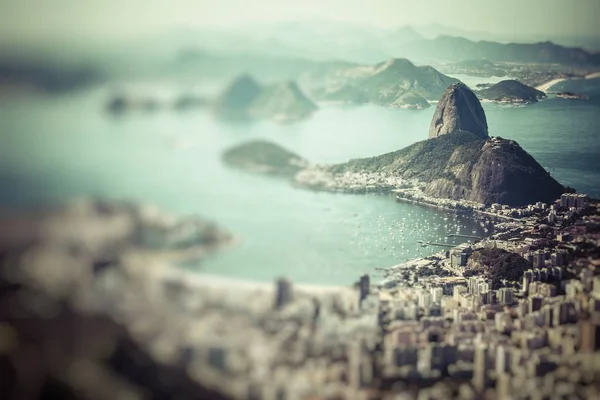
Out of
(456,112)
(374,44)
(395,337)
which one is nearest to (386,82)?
(374,44)

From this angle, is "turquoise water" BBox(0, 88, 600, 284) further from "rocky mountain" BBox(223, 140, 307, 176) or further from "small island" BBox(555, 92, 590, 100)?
"small island" BBox(555, 92, 590, 100)

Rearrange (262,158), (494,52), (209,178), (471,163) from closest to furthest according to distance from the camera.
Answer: (209,178), (262,158), (471,163), (494,52)

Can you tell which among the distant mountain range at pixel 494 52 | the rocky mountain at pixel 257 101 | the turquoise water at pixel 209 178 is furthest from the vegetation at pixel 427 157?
the rocky mountain at pixel 257 101

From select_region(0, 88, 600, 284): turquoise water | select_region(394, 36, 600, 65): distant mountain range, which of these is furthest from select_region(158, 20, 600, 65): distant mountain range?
select_region(0, 88, 600, 284): turquoise water

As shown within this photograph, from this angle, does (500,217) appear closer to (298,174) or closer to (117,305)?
(298,174)

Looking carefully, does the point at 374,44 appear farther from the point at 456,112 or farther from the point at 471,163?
the point at 471,163
